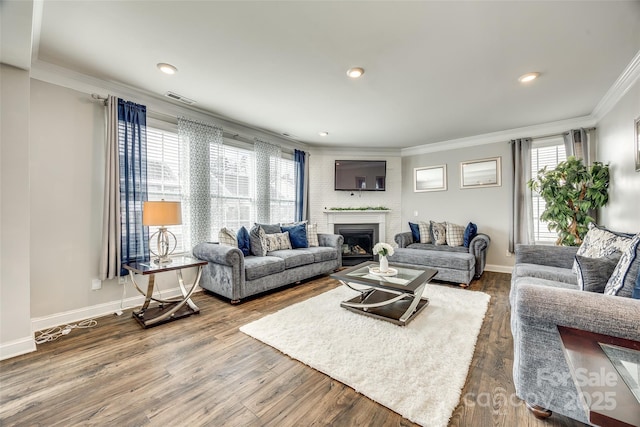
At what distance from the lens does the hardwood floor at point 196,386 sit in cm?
142

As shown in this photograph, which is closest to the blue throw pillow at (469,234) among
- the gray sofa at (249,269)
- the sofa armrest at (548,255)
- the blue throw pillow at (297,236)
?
the sofa armrest at (548,255)

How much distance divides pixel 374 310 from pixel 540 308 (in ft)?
5.38

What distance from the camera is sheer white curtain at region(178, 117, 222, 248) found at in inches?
141

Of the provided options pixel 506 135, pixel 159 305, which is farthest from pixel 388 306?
pixel 506 135

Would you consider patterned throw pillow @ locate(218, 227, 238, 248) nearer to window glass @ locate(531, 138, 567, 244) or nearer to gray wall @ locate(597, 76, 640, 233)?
gray wall @ locate(597, 76, 640, 233)

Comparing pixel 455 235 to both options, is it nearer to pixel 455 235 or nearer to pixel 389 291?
pixel 455 235

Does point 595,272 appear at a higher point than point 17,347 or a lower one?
higher

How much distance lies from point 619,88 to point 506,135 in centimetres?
174

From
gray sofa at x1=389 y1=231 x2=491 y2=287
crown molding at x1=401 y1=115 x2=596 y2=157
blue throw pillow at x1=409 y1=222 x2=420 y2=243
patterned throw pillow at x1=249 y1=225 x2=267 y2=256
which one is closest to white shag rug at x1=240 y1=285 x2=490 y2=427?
gray sofa at x1=389 y1=231 x2=491 y2=287

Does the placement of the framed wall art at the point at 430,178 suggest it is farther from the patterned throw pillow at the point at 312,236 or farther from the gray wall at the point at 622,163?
the patterned throw pillow at the point at 312,236

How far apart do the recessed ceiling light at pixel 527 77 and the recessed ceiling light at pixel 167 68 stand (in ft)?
11.8

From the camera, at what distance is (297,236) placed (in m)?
4.46

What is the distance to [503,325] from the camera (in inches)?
99.8

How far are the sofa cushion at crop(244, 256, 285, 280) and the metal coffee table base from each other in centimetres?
107
